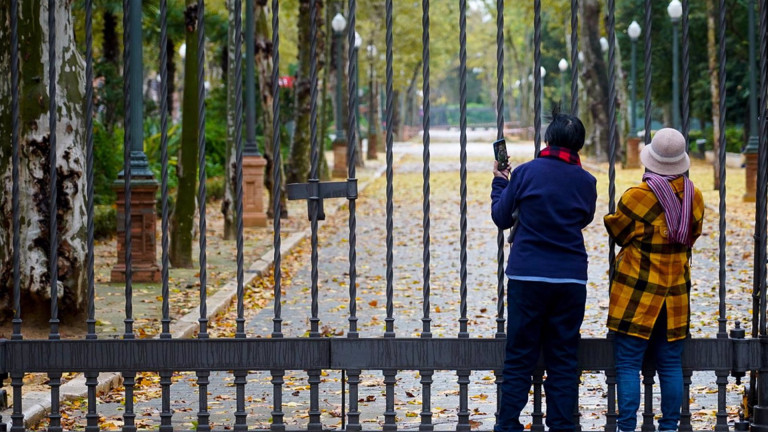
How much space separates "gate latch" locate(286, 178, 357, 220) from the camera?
5988 millimetres

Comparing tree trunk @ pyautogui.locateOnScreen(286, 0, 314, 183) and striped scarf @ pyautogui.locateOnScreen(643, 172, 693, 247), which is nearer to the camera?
striped scarf @ pyautogui.locateOnScreen(643, 172, 693, 247)

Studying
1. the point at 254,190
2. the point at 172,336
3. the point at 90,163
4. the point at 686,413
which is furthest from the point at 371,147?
the point at 686,413

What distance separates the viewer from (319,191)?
605cm

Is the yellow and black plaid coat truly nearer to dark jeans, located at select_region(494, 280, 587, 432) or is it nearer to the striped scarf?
the striped scarf

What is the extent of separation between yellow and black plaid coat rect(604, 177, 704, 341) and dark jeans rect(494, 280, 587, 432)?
26 centimetres

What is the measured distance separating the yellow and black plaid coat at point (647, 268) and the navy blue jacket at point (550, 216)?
0.26m

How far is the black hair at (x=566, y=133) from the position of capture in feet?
19.3

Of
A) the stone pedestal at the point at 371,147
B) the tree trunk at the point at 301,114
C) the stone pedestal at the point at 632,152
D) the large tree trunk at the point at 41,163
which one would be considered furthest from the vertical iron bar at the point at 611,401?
the stone pedestal at the point at 371,147

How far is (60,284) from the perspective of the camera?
10.4 metres

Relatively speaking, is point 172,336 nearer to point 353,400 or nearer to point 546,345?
point 353,400

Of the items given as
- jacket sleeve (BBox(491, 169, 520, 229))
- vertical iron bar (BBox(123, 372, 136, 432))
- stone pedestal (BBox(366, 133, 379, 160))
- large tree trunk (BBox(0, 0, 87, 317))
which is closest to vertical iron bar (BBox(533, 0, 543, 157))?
jacket sleeve (BBox(491, 169, 520, 229))

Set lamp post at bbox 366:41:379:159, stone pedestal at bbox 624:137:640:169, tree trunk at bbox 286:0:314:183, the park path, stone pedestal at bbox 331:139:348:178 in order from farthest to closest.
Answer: lamp post at bbox 366:41:379:159
stone pedestal at bbox 624:137:640:169
stone pedestal at bbox 331:139:348:178
tree trunk at bbox 286:0:314:183
the park path

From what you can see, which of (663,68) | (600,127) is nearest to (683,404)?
(600,127)

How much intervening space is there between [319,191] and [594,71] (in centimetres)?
4262
